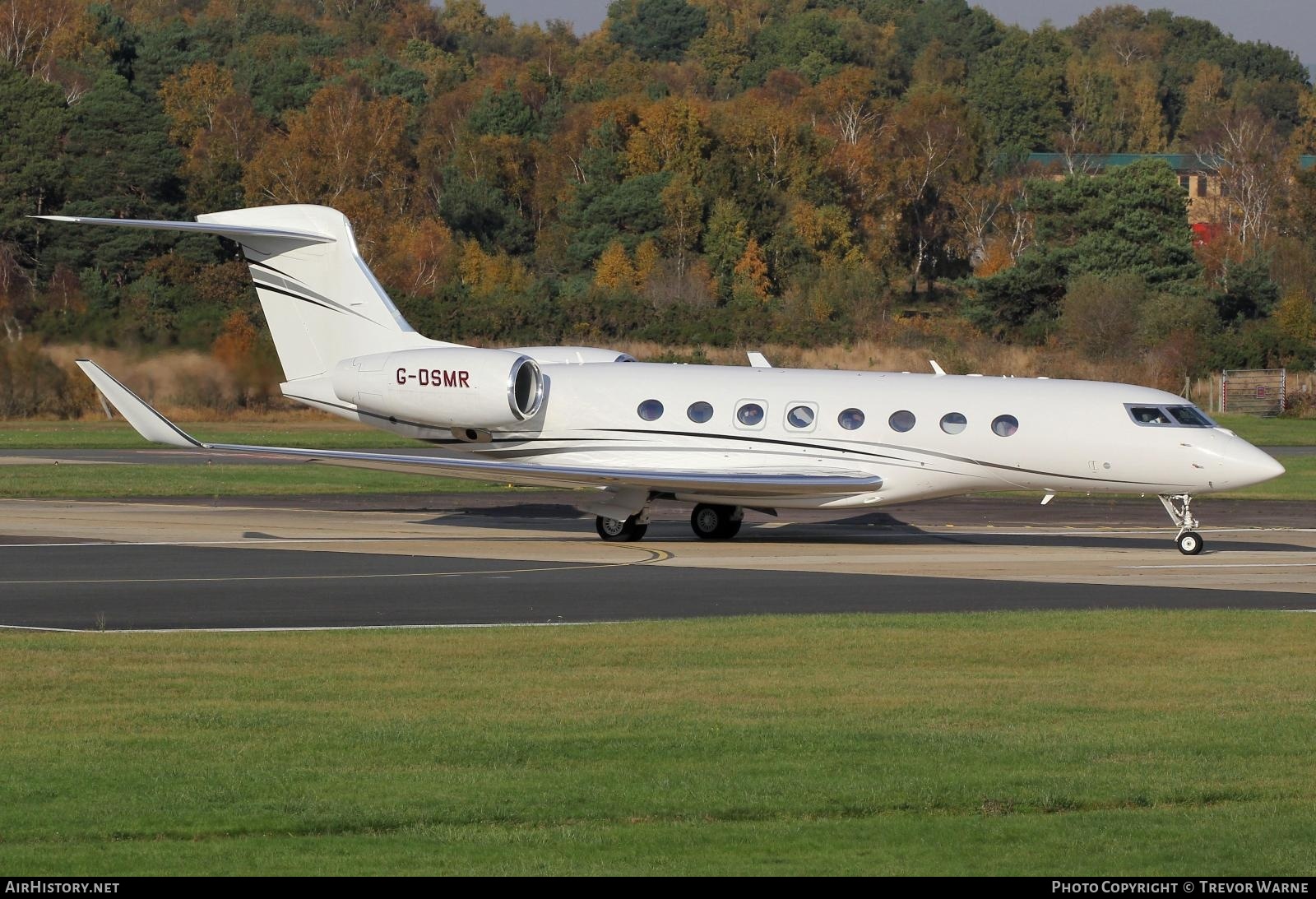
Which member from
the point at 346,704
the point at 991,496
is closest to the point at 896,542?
the point at 991,496

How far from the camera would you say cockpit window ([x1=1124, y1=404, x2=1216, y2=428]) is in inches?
926

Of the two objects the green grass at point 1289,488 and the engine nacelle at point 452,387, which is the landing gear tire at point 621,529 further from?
the green grass at point 1289,488

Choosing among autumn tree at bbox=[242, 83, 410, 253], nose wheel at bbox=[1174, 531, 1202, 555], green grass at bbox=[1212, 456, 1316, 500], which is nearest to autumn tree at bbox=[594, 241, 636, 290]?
autumn tree at bbox=[242, 83, 410, 253]

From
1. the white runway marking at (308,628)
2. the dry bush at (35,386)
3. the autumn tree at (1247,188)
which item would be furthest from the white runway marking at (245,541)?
the autumn tree at (1247,188)

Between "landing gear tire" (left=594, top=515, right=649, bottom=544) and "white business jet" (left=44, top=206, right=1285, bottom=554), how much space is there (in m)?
0.03

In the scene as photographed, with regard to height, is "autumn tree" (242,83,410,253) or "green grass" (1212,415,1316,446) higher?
"autumn tree" (242,83,410,253)

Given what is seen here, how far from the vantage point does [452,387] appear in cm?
2497

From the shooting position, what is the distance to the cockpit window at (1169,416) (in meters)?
23.5

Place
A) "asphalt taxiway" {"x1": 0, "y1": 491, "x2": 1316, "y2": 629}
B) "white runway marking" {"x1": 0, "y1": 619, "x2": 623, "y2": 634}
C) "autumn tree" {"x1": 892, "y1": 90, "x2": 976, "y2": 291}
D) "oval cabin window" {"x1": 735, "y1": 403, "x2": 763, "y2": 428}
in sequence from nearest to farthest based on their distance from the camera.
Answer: "white runway marking" {"x1": 0, "y1": 619, "x2": 623, "y2": 634} < "asphalt taxiway" {"x1": 0, "y1": 491, "x2": 1316, "y2": 629} < "oval cabin window" {"x1": 735, "y1": 403, "x2": 763, "y2": 428} < "autumn tree" {"x1": 892, "y1": 90, "x2": 976, "y2": 291}

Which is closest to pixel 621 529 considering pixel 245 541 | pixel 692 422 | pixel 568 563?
pixel 692 422

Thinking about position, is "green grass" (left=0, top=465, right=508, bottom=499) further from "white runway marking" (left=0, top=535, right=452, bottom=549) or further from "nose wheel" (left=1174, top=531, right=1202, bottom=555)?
"nose wheel" (left=1174, top=531, right=1202, bottom=555)

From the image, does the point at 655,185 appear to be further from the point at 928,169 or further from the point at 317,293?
the point at 317,293

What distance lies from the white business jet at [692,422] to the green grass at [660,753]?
836cm

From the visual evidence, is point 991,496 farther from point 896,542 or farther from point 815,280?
point 815,280
